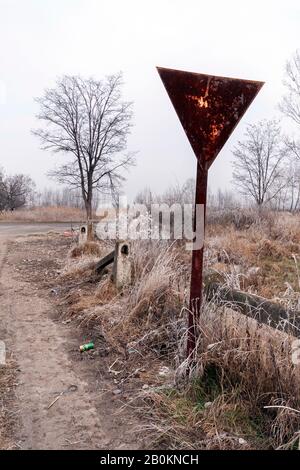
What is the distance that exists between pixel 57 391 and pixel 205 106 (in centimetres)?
251

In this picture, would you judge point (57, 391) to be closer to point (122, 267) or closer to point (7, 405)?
point (7, 405)

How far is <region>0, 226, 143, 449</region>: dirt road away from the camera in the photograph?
260 centimetres

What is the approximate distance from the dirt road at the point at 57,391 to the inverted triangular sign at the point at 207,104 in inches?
78.1

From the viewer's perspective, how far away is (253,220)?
571 inches

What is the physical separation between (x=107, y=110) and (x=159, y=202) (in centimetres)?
1115

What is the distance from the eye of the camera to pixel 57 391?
3.20m

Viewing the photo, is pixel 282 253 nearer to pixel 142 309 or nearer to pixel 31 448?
pixel 142 309

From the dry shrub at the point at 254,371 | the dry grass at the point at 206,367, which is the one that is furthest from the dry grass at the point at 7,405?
the dry shrub at the point at 254,371

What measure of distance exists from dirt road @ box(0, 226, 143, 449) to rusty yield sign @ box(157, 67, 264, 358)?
4.31 feet

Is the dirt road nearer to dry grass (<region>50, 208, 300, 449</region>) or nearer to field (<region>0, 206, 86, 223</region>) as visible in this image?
dry grass (<region>50, 208, 300, 449</region>)

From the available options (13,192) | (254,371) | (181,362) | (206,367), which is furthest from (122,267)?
(13,192)

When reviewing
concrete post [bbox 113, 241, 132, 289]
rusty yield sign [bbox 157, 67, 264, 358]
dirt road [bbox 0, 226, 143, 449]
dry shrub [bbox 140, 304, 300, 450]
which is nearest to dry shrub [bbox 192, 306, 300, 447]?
dry shrub [bbox 140, 304, 300, 450]

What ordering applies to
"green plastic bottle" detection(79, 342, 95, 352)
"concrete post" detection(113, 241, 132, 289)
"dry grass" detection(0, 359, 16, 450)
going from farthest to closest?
1. "concrete post" detection(113, 241, 132, 289)
2. "green plastic bottle" detection(79, 342, 95, 352)
3. "dry grass" detection(0, 359, 16, 450)

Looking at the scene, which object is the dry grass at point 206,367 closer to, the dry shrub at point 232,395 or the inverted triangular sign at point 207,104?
the dry shrub at point 232,395
